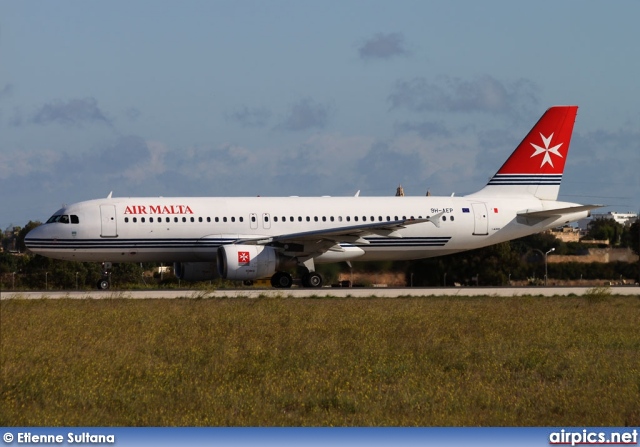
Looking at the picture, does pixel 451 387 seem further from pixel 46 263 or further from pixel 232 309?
pixel 46 263

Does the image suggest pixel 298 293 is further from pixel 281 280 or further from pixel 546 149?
pixel 546 149

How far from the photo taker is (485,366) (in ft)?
55.2

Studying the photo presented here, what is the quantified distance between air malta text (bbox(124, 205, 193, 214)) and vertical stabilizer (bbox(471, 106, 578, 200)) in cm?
1163

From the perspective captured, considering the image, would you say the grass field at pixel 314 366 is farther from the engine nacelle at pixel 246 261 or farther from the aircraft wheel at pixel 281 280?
the aircraft wheel at pixel 281 280

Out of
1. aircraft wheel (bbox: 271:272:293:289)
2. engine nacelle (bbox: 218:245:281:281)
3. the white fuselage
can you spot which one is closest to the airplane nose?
the white fuselage

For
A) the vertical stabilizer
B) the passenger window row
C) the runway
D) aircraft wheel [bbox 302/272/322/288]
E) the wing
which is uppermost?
the vertical stabilizer

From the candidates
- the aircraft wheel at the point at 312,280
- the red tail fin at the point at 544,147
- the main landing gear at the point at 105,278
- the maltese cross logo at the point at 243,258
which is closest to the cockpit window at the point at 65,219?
the main landing gear at the point at 105,278

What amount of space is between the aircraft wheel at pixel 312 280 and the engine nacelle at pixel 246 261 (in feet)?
7.44

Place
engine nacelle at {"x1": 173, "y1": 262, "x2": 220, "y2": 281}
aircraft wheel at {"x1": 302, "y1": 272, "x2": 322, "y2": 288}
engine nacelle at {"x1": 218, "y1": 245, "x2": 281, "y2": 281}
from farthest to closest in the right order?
engine nacelle at {"x1": 173, "y1": 262, "x2": 220, "y2": 281}
aircraft wheel at {"x1": 302, "y1": 272, "x2": 322, "y2": 288}
engine nacelle at {"x1": 218, "y1": 245, "x2": 281, "y2": 281}

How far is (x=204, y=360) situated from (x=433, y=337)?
5.32m

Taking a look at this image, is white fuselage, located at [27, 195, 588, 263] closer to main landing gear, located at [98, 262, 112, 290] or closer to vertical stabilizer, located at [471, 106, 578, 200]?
main landing gear, located at [98, 262, 112, 290]

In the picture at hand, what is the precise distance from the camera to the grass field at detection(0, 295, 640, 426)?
13.0 meters

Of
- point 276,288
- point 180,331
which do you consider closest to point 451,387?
point 180,331

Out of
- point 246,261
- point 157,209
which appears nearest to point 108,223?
point 157,209
